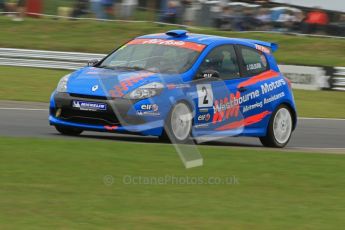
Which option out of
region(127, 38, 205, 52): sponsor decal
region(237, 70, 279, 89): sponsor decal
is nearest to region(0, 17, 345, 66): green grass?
region(237, 70, 279, 89): sponsor decal

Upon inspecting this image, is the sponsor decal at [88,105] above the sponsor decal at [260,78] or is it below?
below

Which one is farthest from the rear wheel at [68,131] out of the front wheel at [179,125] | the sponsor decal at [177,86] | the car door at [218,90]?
the car door at [218,90]

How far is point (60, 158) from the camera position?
8234 millimetres

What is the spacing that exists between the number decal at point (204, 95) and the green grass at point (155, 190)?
93cm

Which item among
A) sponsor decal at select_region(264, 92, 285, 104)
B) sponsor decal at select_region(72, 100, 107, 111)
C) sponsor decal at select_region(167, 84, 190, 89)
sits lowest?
sponsor decal at select_region(264, 92, 285, 104)

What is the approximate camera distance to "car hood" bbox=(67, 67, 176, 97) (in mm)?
10094

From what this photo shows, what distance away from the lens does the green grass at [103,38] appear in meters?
28.5

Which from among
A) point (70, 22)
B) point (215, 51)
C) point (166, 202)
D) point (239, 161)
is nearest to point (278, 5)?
point (70, 22)

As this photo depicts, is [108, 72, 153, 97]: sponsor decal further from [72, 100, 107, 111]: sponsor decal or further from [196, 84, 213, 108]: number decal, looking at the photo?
[196, 84, 213, 108]: number decal

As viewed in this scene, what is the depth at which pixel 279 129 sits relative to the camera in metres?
12.0

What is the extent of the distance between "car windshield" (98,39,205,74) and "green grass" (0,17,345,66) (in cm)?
1659

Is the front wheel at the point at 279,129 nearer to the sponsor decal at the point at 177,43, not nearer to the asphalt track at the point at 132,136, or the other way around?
the asphalt track at the point at 132,136

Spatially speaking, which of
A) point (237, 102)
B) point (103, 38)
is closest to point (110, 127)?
point (237, 102)

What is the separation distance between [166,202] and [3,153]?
241cm
